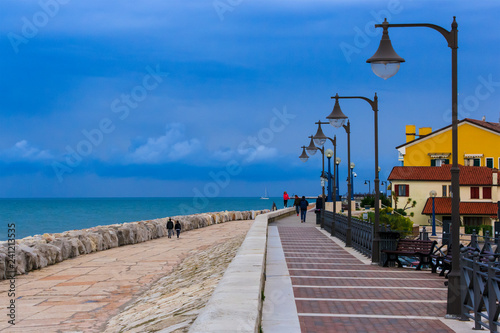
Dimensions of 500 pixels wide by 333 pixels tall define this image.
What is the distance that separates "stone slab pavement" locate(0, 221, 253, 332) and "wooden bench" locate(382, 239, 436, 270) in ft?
23.8

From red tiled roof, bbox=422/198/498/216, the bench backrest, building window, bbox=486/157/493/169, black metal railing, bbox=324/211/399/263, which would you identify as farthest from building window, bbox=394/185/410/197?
the bench backrest

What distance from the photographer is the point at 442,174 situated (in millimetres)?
66625

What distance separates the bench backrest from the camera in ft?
54.1

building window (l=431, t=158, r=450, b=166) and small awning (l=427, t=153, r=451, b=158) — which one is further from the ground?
small awning (l=427, t=153, r=451, b=158)

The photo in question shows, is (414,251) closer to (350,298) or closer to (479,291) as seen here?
(350,298)

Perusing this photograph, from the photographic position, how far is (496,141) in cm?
6575

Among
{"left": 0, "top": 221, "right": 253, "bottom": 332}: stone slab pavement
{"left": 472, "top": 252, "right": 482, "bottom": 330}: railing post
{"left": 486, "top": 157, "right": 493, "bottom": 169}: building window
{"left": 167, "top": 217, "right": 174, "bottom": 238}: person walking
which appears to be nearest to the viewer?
{"left": 472, "top": 252, "right": 482, "bottom": 330}: railing post

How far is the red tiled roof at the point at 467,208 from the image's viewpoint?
62044mm

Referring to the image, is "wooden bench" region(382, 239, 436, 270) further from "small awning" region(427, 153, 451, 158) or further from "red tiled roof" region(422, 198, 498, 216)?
"small awning" region(427, 153, 451, 158)

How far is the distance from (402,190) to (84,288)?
53.0m

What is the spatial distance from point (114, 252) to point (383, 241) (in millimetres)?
15545

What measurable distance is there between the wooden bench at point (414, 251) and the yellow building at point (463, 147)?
158 ft

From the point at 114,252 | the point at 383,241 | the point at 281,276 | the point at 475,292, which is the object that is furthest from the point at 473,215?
the point at 475,292

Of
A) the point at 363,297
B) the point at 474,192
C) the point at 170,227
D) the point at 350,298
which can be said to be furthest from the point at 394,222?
the point at 474,192
